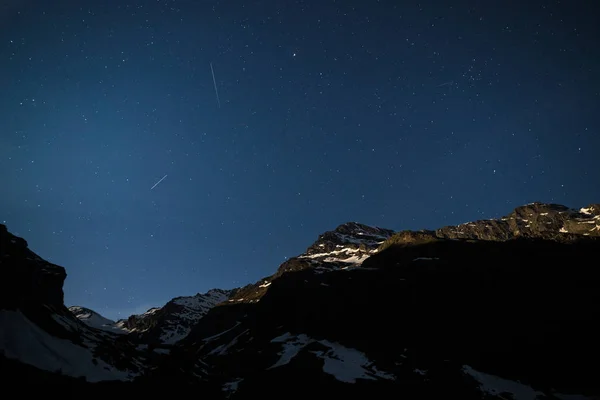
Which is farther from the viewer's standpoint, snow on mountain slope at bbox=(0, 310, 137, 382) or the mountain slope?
the mountain slope

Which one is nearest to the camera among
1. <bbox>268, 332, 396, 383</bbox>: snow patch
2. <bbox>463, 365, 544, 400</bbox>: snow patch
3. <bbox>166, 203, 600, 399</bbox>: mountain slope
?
<bbox>463, 365, 544, 400</bbox>: snow patch

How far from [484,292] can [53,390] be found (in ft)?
439

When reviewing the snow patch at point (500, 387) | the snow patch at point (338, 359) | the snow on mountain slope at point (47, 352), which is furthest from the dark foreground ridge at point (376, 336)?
the snow patch at point (338, 359)

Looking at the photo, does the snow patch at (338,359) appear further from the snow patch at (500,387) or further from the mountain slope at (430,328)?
the snow patch at (500,387)

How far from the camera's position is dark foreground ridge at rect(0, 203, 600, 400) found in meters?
65.6

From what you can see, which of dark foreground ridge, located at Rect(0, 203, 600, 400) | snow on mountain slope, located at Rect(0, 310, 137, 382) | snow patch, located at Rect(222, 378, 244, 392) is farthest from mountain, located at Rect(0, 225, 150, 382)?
snow patch, located at Rect(222, 378, 244, 392)

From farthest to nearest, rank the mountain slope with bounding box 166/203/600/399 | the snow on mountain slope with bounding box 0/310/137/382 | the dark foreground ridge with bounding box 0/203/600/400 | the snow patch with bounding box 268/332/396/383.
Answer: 1. the snow patch with bounding box 268/332/396/383
2. the mountain slope with bounding box 166/203/600/399
3. the dark foreground ridge with bounding box 0/203/600/400
4. the snow on mountain slope with bounding box 0/310/137/382

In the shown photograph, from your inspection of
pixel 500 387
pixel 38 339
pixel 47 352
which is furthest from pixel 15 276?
pixel 500 387

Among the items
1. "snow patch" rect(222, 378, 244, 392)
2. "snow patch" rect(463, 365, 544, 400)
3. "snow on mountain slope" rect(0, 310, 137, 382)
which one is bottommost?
"snow patch" rect(463, 365, 544, 400)

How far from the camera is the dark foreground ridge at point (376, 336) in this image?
65625mm

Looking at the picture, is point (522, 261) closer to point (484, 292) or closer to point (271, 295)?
point (484, 292)

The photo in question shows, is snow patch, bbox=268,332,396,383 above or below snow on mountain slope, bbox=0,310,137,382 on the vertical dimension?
below

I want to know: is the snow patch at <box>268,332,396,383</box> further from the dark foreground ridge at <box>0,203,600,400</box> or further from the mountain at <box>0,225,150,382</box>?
the mountain at <box>0,225,150,382</box>

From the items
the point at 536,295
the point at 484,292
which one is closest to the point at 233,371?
the point at 484,292
